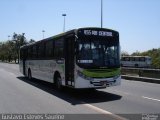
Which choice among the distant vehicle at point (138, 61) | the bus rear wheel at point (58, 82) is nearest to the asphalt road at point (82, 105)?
the bus rear wheel at point (58, 82)

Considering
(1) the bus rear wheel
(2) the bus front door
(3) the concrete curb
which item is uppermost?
(2) the bus front door

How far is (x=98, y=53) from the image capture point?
1477 cm

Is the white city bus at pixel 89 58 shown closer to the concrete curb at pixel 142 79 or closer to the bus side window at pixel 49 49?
the bus side window at pixel 49 49

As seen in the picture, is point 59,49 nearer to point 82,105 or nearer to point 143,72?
point 82,105

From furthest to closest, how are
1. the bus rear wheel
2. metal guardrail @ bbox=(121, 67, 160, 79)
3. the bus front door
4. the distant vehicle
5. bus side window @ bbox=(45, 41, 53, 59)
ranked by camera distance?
the distant vehicle → metal guardrail @ bbox=(121, 67, 160, 79) → bus side window @ bbox=(45, 41, 53, 59) → the bus rear wheel → the bus front door

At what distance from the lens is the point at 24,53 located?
2825 cm

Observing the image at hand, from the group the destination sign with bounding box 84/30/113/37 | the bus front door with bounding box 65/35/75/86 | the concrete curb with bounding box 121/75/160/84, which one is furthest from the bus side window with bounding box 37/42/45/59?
the concrete curb with bounding box 121/75/160/84

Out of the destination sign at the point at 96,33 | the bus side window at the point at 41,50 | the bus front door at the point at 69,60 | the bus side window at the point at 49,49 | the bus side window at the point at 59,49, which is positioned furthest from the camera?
the bus side window at the point at 41,50

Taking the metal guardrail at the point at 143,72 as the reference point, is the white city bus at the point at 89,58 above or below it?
above

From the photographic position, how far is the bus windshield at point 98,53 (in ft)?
47.6

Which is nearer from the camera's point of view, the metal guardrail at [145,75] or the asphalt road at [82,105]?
the asphalt road at [82,105]

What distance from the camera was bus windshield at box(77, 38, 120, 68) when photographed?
14516 mm

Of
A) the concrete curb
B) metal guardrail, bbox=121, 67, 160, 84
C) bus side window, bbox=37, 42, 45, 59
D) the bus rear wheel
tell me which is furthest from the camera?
metal guardrail, bbox=121, 67, 160, 84

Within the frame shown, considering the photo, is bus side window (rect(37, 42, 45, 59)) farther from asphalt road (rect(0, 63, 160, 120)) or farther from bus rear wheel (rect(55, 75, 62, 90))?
asphalt road (rect(0, 63, 160, 120))
